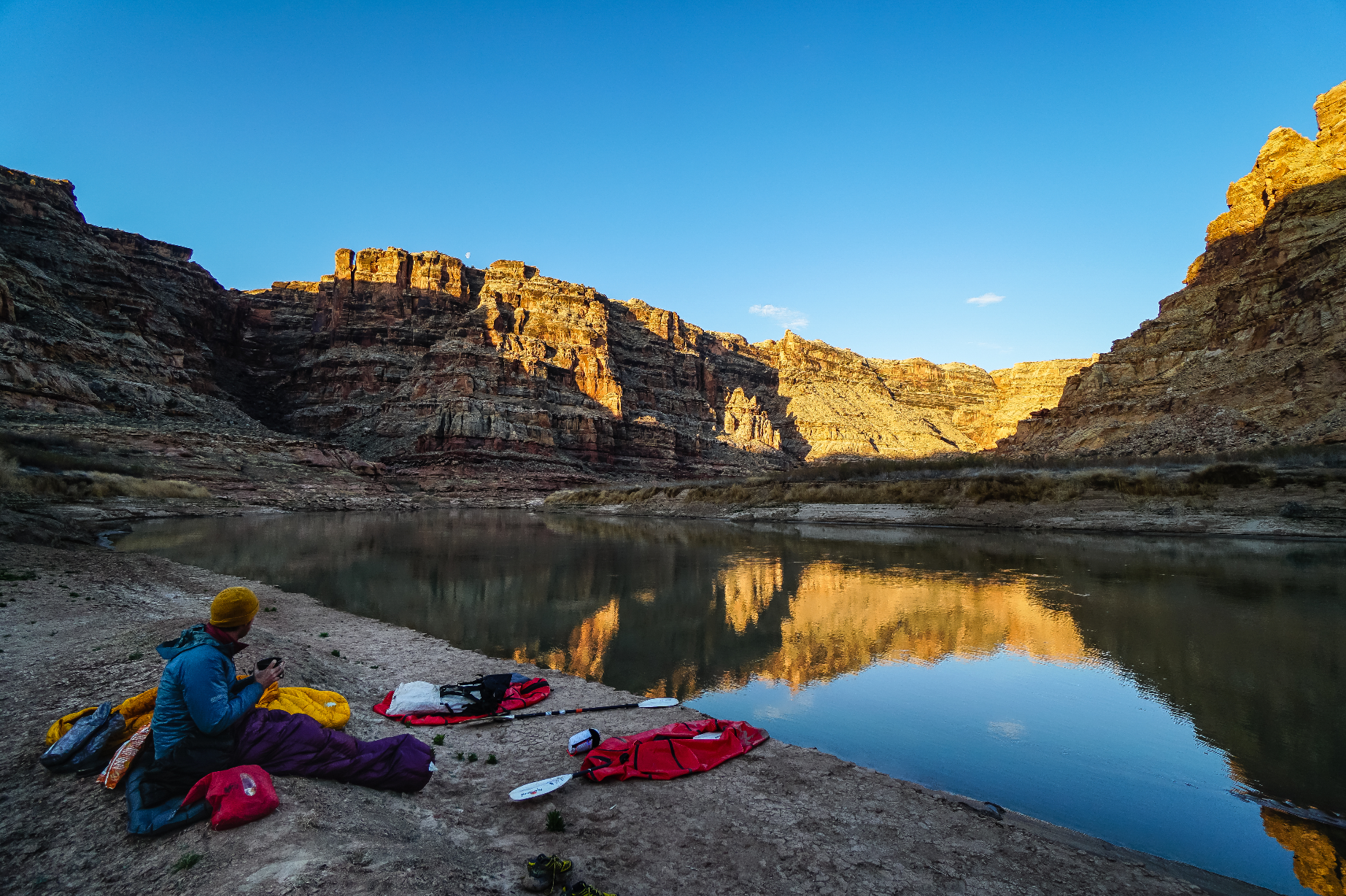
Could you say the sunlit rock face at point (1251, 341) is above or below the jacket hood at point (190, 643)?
above

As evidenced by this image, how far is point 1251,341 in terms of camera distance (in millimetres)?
45125

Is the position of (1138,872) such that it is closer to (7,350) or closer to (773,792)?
(773,792)

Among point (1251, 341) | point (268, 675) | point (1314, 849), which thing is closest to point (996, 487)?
point (1251, 341)

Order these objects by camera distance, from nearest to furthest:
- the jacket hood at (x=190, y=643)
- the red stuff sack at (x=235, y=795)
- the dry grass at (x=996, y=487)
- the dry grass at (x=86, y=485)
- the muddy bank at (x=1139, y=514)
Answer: the red stuff sack at (x=235, y=795), the jacket hood at (x=190, y=643), the muddy bank at (x=1139, y=514), the dry grass at (x=996, y=487), the dry grass at (x=86, y=485)

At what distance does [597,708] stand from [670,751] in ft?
5.58

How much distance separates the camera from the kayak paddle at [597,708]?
22.0 ft

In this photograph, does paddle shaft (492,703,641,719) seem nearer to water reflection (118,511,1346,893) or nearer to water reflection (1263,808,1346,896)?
water reflection (118,511,1346,893)

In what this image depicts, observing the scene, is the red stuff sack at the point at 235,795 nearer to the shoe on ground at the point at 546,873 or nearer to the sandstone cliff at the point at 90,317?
the shoe on ground at the point at 546,873

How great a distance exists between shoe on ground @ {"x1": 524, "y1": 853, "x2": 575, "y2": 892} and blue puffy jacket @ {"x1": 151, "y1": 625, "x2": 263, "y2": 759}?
2.16 meters

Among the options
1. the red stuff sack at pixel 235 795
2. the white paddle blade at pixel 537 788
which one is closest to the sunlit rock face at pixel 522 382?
the white paddle blade at pixel 537 788

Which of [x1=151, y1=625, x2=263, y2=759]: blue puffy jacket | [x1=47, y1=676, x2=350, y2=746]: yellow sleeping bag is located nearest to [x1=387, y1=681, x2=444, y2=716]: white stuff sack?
[x1=47, y1=676, x2=350, y2=746]: yellow sleeping bag

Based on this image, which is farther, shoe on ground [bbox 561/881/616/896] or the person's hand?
the person's hand

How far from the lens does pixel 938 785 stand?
223 inches

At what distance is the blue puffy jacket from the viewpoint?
367 cm
